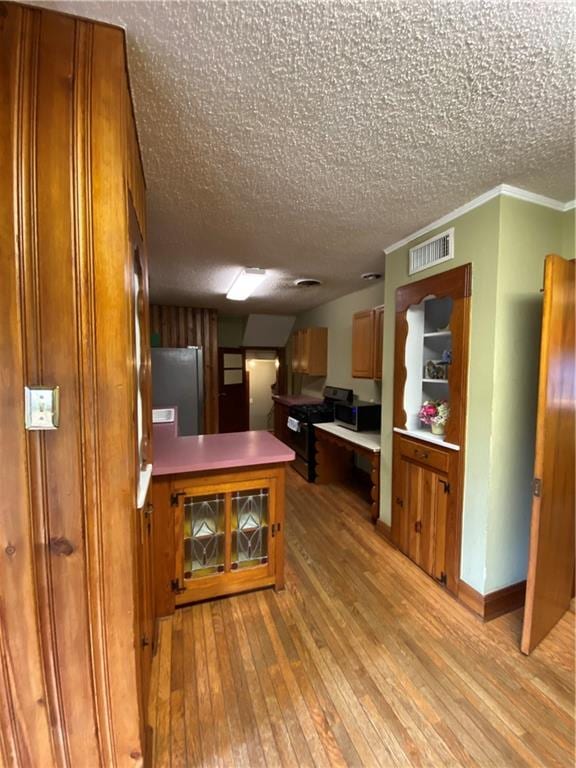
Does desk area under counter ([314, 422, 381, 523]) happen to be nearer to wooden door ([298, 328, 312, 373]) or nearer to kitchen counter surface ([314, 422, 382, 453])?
kitchen counter surface ([314, 422, 382, 453])

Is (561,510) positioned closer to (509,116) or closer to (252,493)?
(252,493)

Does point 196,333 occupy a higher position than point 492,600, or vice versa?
point 196,333

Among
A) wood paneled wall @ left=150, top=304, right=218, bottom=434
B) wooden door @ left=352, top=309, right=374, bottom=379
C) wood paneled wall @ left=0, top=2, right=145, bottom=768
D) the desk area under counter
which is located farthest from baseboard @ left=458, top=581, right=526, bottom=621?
wood paneled wall @ left=150, top=304, right=218, bottom=434

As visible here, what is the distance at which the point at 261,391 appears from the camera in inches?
294

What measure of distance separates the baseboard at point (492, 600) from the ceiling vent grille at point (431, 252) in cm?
202

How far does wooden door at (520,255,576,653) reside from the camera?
4.92 feet

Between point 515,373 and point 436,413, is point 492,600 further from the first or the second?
point 515,373

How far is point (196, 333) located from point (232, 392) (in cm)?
149

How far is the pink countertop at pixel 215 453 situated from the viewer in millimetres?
1755

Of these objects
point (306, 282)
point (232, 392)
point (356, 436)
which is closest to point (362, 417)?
point (356, 436)

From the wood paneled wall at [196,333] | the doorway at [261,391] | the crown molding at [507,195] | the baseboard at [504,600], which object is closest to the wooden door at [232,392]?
the wood paneled wall at [196,333]

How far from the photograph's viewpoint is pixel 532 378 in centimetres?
185

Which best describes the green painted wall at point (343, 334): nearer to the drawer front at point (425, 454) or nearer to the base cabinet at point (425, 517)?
the drawer front at point (425, 454)

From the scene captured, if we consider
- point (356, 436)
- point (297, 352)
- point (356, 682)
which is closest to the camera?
point (356, 682)
